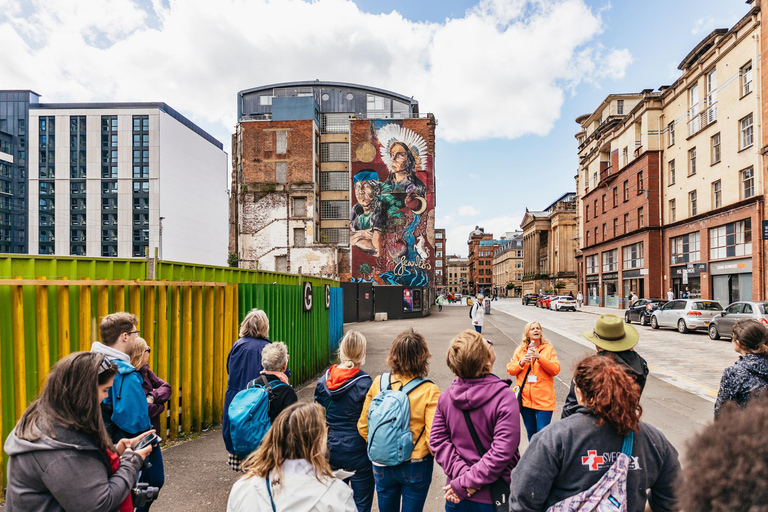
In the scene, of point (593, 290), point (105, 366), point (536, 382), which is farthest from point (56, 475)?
point (593, 290)

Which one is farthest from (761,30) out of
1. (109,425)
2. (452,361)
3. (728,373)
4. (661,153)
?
(109,425)

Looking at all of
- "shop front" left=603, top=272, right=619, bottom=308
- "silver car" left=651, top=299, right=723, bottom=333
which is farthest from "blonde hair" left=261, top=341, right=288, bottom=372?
"shop front" left=603, top=272, right=619, bottom=308

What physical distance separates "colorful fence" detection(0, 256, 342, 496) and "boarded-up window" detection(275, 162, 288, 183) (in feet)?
119

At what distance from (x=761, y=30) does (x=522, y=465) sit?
33185mm

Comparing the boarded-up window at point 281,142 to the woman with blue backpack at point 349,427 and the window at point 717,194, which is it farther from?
the woman with blue backpack at point 349,427

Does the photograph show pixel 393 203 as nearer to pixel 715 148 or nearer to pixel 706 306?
pixel 715 148

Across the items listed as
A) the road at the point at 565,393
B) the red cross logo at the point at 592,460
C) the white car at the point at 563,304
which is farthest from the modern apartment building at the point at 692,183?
the red cross logo at the point at 592,460

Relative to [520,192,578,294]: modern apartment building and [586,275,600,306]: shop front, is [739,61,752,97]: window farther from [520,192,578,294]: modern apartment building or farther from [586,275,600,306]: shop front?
[520,192,578,294]: modern apartment building

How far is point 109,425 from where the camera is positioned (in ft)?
10.1

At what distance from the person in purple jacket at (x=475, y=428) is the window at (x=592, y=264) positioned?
2208 inches

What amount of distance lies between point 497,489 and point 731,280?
3304 cm

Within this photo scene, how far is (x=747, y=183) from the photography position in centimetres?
2730

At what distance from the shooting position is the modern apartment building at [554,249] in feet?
256

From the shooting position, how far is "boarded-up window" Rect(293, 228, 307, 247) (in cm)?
4319
